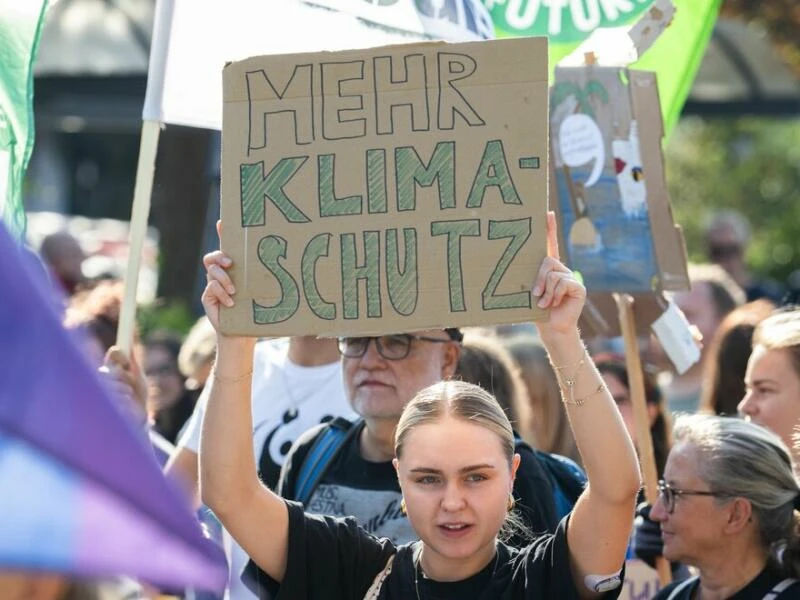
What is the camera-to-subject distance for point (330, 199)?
2795 mm

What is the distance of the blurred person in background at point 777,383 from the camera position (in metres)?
3.80

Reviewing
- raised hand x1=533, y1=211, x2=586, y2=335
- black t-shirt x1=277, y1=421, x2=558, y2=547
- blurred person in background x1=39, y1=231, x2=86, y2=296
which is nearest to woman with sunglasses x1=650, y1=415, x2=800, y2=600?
black t-shirt x1=277, y1=421, x2=558, y2=547

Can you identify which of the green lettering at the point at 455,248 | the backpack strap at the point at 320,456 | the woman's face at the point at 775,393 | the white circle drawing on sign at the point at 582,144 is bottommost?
the backpack strap at the point at 320,456

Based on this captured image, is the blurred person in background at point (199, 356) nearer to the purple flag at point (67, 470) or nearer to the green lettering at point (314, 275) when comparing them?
the green lettering at point (314, 275)

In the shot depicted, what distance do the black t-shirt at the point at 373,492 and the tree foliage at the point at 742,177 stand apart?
14719 millimetres

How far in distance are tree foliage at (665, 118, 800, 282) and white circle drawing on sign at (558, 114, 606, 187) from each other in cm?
1395

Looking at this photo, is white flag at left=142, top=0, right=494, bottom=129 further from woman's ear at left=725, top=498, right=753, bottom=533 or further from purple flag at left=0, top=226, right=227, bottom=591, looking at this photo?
purple flag at left=0, top=226, right=227, bottom=591

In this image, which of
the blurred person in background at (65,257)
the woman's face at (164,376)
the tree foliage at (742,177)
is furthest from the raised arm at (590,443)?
the tree foliage at (742,177)

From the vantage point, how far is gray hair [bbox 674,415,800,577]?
3.25m

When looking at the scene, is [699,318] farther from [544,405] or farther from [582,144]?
[582,144]

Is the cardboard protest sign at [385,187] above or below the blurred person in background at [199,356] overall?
above

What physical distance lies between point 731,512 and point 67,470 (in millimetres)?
2218

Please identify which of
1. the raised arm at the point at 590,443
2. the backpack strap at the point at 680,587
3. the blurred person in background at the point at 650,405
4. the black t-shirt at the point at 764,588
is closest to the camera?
the raised arm at the point at 590,443

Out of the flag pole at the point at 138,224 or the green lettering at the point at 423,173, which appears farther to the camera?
the flag pole at the point at 138,224
